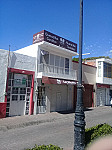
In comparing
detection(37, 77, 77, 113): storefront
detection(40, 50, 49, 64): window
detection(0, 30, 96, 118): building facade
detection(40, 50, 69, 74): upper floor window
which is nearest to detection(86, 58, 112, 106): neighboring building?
detection(0, 30, 96, 118): building facade

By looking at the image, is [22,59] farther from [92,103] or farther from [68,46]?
[92,103]

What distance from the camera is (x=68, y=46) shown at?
1638 centimetres

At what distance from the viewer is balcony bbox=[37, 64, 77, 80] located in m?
13.3

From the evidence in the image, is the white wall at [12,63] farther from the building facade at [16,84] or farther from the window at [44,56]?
the window at [44,56]

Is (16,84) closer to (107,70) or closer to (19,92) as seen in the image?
(19,92)

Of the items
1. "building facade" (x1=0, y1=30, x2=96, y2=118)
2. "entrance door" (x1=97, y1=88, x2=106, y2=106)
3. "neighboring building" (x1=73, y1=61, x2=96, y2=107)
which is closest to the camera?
"building facade" (x1=0, y1=30, x2=96, y2=118)

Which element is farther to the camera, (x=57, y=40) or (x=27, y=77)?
(x=57, y=40)

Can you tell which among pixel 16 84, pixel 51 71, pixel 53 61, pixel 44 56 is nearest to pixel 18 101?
pixel 16 84

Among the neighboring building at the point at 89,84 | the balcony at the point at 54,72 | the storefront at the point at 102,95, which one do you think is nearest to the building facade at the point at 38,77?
the balcony at the point at 54,72

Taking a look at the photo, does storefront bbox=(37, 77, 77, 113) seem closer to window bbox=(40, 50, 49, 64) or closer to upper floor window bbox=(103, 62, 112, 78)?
window bbox=(40, 50, 49, 64)

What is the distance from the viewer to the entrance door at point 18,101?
466 inches

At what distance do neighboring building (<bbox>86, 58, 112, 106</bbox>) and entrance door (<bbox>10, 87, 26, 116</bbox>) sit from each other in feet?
43.1

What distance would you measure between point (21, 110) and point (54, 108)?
13.1ft

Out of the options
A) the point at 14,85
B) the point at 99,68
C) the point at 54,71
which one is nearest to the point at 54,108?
the point at 54,71
